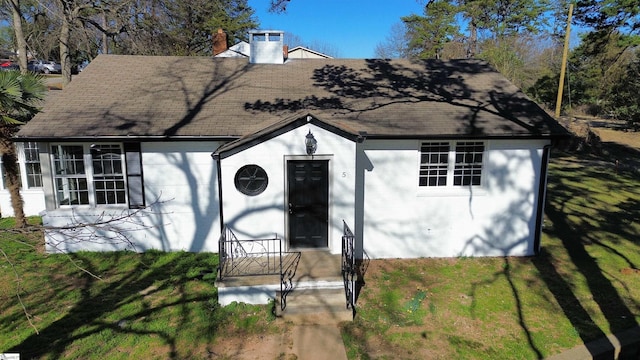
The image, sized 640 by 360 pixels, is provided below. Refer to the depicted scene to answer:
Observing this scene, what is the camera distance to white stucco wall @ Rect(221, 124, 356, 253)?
8.59m

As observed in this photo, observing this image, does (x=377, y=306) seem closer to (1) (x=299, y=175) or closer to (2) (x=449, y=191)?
(1) (x=299, y=175)

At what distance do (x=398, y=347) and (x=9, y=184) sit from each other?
11.0m

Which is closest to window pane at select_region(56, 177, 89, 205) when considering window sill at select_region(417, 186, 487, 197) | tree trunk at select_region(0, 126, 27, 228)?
tree trunk at select_region(0, 126, 27, 228)

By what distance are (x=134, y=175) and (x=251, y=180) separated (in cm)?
326

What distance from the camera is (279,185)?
8734 millimetres

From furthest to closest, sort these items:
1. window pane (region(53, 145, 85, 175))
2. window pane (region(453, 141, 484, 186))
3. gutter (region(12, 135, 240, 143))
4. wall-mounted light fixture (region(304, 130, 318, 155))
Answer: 1. window pane (region(453, 141, 484, 186))
2. window pane (region(53, 145, 85, 175))
3. gutter (region(12, 135, 240, 143))
4. wall-mounted light fixture (region(304, 130, 318, 155))

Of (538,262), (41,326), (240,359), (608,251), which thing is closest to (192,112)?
(41,326)

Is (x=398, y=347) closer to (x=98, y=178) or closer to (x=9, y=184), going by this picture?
(x=98, y=178)

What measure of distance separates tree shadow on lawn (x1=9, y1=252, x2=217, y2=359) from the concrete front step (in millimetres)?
1417

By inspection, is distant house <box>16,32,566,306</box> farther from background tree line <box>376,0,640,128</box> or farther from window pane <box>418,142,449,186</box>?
background tree line <box>376,0,640,128</box>

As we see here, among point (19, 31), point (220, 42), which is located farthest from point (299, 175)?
point (19, 31)

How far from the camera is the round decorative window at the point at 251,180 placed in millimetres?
8711

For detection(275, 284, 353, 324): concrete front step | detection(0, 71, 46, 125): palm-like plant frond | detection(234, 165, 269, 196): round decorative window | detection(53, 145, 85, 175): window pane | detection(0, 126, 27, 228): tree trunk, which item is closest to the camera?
detection(0, 71, 46, 125): palm-like plant frond

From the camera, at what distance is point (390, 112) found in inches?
413
